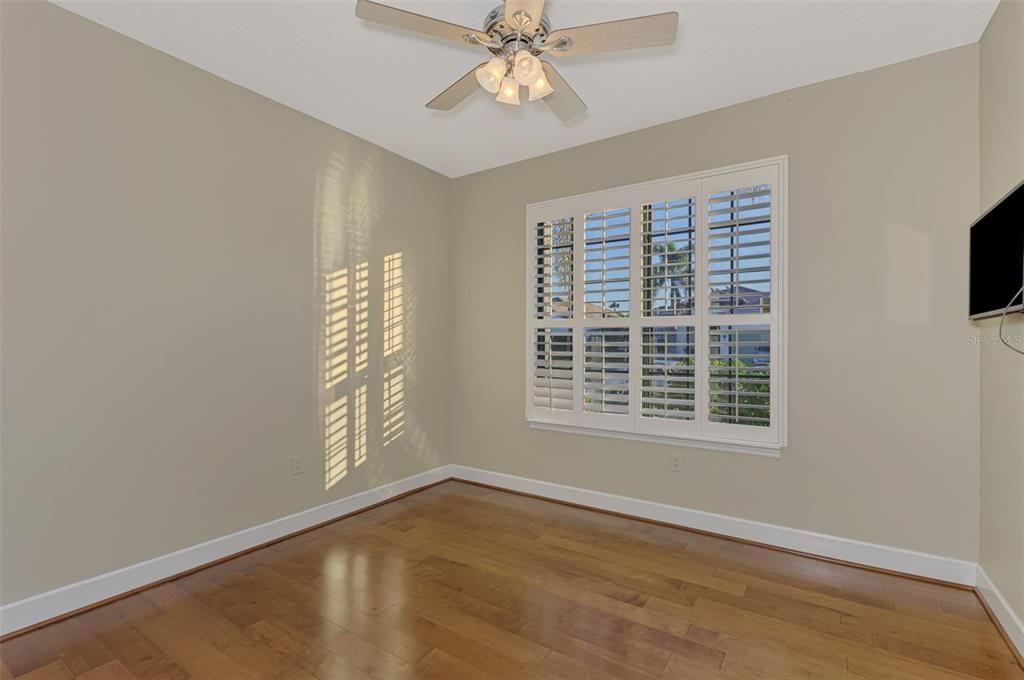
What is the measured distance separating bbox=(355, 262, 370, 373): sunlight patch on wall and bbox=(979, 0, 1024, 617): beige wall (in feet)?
11.6

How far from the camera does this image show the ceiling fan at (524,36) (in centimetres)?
177

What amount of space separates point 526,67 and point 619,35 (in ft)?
1.22

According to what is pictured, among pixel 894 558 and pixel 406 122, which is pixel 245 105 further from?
pixel 894 558

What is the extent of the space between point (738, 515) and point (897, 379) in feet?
3.86

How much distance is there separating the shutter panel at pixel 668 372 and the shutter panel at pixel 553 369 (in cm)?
60

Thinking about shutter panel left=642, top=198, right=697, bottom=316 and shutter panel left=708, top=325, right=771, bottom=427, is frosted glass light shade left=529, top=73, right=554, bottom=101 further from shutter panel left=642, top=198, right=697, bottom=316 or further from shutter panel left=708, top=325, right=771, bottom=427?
shutter panel left=708, top=325, right=771, bottom=427

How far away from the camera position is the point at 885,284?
A: 2.57m

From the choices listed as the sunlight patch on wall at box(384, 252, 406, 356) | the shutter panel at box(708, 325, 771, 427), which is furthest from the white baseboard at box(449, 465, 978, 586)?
the sunlight patch on wall at box(384, 252, 406, 356)

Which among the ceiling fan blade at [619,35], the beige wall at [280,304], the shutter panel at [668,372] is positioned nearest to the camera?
the ceiling fan blade at [619,35]

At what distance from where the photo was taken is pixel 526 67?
6.32 feet

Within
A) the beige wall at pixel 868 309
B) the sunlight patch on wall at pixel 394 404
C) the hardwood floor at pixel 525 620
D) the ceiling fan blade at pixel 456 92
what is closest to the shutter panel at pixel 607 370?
the beige wall at pixel 868 309

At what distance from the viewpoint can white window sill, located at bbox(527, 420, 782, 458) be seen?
9.45ft

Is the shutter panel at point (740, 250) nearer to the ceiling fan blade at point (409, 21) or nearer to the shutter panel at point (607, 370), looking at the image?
the shutter panel at point (607, 370)

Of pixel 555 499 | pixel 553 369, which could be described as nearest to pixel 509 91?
pixel 553 369
